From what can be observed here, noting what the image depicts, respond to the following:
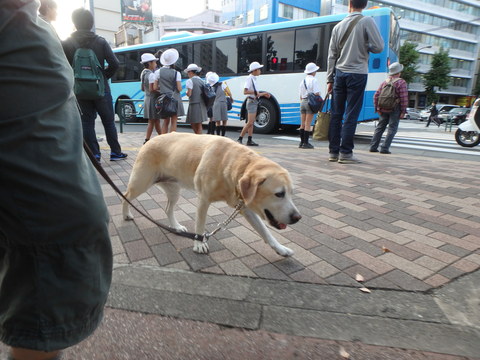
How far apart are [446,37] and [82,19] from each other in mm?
69787

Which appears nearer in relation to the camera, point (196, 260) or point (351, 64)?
point (196, 260)

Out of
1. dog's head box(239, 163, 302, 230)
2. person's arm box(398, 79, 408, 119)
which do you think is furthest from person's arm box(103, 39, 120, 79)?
person's arm box(398, 79, 408, 119)

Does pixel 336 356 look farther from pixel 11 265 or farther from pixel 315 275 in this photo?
pixel 11 265

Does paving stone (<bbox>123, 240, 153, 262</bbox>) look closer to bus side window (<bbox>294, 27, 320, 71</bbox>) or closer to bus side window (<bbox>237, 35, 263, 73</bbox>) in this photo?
bus side window (<bbox>294, 27, 320, 71</bbox>)

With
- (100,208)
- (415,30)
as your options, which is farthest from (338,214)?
(415,30)

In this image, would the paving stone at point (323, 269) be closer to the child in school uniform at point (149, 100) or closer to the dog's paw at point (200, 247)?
the dog's paw at point (200, 247)

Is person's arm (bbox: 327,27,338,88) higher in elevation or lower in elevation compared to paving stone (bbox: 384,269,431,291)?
higher

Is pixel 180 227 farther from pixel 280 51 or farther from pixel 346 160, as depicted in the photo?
pixel 280 51

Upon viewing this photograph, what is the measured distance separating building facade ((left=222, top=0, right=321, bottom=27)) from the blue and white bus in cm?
3202

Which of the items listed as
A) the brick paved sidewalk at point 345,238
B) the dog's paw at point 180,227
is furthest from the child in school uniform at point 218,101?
the dog's paw at point 180,227

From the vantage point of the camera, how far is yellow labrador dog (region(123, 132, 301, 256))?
2133 millimetres

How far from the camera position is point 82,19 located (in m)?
4.78

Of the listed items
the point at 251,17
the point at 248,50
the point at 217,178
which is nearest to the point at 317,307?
the point at 217,178

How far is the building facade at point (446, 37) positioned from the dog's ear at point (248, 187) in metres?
59.2
